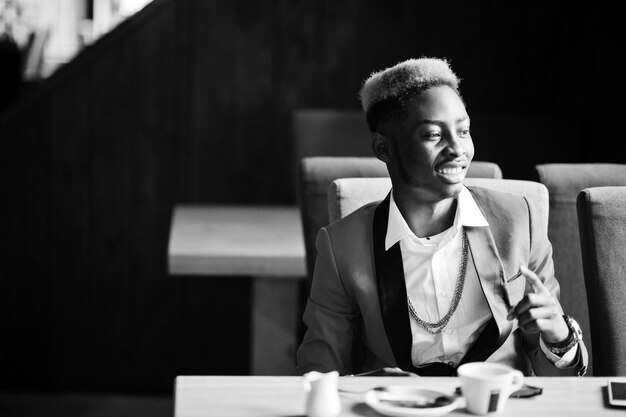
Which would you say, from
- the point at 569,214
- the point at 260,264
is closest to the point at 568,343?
the point at 569,214

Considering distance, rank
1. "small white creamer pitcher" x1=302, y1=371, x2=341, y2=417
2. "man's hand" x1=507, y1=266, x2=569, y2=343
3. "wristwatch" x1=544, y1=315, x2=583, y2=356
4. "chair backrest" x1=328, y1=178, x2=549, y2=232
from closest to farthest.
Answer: "small white creamer pitcher" x1=302, y1=371, x2=341, y2=417 → "man's hand" x1=507, y1=266, x2=569, y2=343 → "wristwatch" x1=544, y1=315, x2=583, y2=356 → "chair backrest" x1=328, y1=178, x2=549, y2=232

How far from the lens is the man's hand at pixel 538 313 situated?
152 cm

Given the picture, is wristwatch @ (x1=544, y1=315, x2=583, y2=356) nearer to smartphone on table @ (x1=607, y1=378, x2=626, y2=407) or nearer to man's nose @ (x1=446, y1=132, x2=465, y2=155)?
smartphone on table @ (x1=607, y1=378, x2=626, y2=407)

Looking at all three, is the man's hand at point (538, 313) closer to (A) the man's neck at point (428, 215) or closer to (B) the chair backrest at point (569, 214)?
(A) the man's neck at point (428, 215)

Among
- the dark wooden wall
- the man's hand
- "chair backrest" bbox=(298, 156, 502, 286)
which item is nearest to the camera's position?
the man's hand

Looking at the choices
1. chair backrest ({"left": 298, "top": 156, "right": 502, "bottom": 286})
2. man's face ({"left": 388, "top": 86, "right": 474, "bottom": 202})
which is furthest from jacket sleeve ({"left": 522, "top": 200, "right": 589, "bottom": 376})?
chair backrest ({"left": 298, "top": 156, "right": 502, "bottom": 286})

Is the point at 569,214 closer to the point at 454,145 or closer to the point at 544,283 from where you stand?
the point at 544,283

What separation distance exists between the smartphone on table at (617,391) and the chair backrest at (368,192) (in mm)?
581

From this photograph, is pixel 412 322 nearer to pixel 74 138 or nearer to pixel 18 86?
pixel 74 138

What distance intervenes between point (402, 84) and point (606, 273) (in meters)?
0.55

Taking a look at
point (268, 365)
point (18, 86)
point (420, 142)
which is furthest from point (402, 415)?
point (18, 86)

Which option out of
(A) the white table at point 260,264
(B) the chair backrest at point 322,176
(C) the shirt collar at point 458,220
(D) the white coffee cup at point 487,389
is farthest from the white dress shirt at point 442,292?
(A) the white table at point 260,264

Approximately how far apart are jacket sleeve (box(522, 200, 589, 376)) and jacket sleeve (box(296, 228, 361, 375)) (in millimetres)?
339

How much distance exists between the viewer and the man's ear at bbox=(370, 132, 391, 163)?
1.84 meters
